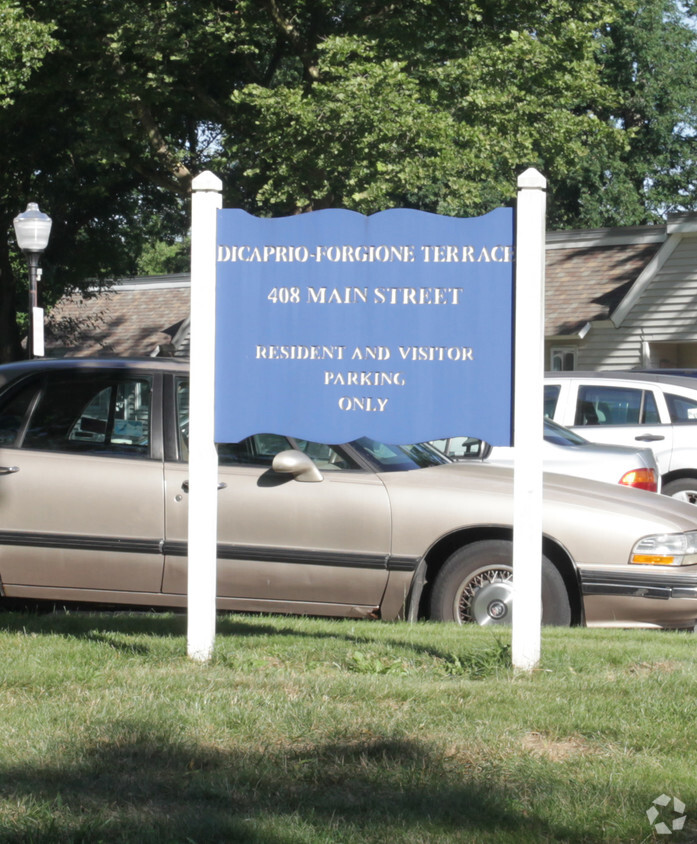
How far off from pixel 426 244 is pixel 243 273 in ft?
3.01

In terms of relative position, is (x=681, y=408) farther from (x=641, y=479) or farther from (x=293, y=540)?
(x=293, y=540)

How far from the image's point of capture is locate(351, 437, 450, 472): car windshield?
7418 mm

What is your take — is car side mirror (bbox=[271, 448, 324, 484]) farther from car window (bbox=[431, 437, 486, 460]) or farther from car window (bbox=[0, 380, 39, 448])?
car window (bbox=[431, 437, 486, 460])

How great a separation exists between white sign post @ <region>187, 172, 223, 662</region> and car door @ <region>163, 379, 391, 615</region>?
1.41m

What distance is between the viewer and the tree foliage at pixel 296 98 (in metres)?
19.5

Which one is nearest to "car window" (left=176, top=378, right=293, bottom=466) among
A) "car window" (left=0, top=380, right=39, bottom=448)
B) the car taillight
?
"car window" (left=0, top=380, right=39, bottom=448)

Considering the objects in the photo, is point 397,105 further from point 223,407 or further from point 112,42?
point 223,407

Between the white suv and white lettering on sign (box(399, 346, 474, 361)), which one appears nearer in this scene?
white lettering on sign (box(399, 346, 474, 361))

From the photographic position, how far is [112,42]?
70.2 feet

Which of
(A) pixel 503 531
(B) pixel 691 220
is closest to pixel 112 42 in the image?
(B) pixel 691 220

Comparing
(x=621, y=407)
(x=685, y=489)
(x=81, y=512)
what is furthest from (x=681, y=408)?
(x=81, y=512)

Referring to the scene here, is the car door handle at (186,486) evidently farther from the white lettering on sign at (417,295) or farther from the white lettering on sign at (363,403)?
A: the white lettering on sign at (417,295)

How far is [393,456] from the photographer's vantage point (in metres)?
7.61

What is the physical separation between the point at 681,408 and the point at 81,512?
853cm
